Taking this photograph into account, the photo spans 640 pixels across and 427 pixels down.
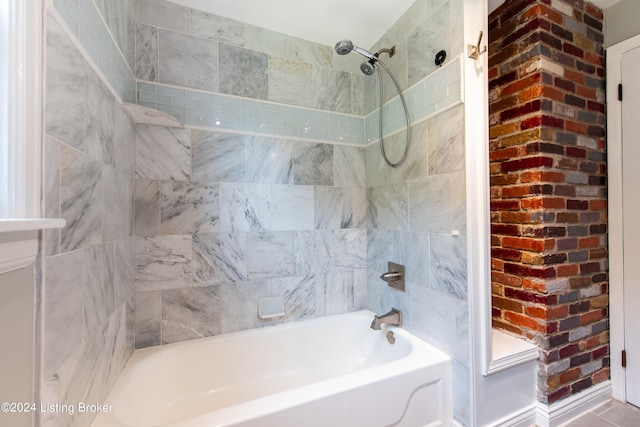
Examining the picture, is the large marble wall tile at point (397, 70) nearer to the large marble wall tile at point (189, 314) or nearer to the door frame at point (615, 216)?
the door frame at point (615, 216)

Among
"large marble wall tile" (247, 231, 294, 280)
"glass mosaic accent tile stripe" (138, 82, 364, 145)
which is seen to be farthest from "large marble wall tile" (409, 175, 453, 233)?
"large marble wall tile" (247, 231, 294, 280)

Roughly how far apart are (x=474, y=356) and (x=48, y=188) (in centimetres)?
169

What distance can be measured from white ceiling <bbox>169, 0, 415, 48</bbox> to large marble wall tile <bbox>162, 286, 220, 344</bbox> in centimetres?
172

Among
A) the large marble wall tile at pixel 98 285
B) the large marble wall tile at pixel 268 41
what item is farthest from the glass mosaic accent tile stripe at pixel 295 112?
the large marble wall tile at pixel 98 285

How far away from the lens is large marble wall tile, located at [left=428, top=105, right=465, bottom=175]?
124cm

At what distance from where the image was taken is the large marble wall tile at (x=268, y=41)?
168 cm

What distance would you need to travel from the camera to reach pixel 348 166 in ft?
6.37

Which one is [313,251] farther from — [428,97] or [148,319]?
[428,97]

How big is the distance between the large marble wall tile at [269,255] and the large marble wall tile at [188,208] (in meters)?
0.27

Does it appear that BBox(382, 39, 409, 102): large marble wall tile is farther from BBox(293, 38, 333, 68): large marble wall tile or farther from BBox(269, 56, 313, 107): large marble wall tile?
BBox(269, 56, 313, 107): large marble wall tile

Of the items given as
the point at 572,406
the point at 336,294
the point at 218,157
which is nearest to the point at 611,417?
the point at 572,406

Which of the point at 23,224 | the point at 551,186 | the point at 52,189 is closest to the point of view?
the point at 23,224

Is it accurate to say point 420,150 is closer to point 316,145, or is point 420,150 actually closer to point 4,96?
point 316,145

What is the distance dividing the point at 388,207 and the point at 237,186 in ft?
3.29
